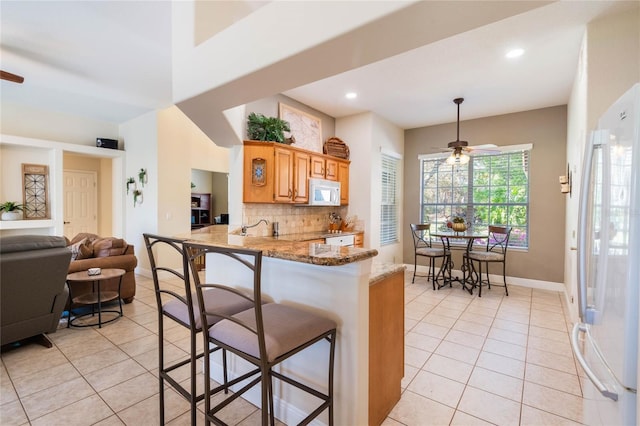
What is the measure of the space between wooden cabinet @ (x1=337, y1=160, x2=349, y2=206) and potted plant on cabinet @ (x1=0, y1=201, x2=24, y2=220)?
217 inches

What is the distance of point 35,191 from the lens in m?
5.32

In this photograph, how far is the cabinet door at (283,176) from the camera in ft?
12.8

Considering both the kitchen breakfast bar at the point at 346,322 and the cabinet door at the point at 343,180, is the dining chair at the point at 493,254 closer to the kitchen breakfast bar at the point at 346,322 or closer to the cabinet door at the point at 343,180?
the cabinet door at the point at 343,180

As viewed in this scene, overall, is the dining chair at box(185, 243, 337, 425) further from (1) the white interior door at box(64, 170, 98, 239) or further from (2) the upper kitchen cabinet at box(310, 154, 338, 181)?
(1) the white interior door at box(64, 170, 98, 239)

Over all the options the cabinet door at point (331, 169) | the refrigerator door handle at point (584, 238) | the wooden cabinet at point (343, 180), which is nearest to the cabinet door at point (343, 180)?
the wooden cabinet at point (343, 180)

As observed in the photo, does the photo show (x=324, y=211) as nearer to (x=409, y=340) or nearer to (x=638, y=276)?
(x=409, y=340)

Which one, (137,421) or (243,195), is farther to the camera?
(243,195)

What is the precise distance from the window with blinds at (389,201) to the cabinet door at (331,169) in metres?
0.95

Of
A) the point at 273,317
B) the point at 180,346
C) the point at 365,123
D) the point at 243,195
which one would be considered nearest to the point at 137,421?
the point at 180,346

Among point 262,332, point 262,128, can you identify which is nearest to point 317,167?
point 262,128

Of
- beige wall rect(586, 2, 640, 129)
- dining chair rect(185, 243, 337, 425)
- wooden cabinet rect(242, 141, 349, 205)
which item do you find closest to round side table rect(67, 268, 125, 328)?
wooden cabinet rect(242, 141, 349, 205)

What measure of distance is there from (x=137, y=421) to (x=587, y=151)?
9.19 feet

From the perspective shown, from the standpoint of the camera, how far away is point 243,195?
3789 mm

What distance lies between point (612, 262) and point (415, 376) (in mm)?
1658
